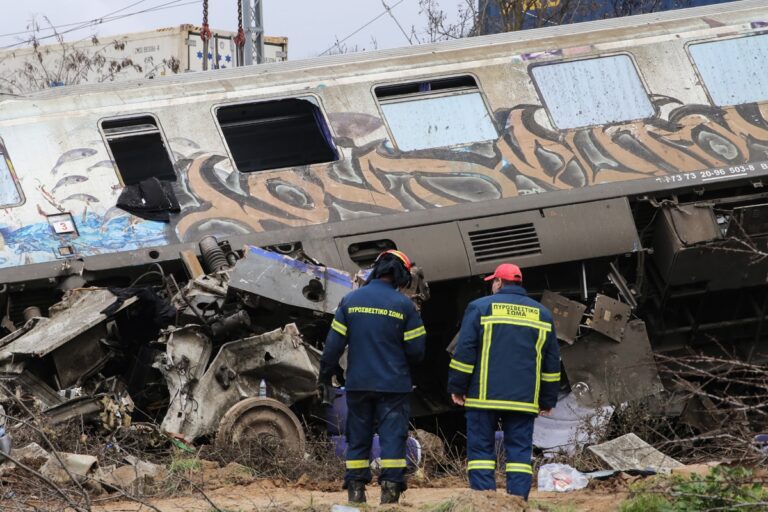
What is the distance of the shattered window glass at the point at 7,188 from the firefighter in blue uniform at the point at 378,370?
3818 mm

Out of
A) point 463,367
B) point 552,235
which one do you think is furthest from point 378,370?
point 552,235

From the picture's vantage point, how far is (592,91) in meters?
11.8

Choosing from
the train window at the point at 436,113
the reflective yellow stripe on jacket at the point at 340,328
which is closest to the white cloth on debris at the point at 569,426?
the train window at the point at 436,113

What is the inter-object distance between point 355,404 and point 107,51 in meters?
15.7

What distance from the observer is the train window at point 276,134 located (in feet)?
37.1

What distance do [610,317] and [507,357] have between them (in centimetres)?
371

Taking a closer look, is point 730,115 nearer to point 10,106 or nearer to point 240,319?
point 240,319

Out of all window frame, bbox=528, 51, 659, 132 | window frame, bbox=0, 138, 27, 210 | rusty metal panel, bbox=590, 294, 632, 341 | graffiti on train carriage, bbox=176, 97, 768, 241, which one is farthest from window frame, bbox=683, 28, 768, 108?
window frame, bbox=0, 138, 27, 210

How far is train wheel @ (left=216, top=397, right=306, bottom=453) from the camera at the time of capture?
30.1 ft

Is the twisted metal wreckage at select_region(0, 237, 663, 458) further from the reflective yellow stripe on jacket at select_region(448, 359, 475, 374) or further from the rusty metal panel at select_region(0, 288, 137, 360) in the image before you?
the reflective yellow stripe on jacket at select_region(448, 359, 475, 374)

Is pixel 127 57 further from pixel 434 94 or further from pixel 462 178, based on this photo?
pixel 462 178

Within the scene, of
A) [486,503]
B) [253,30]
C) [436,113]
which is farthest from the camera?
[253,30]

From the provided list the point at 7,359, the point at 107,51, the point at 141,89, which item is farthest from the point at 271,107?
the point at 107,51

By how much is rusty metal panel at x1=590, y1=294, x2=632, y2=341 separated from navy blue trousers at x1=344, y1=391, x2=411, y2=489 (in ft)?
11.7
